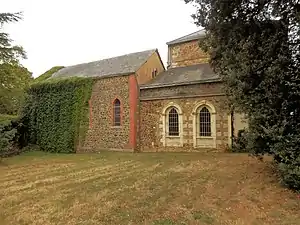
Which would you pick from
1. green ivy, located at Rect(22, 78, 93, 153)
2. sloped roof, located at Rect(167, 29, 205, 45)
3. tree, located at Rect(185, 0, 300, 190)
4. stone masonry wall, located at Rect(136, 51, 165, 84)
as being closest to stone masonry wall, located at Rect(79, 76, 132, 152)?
green ivy, located at Rect(22, 78, 93, 153)

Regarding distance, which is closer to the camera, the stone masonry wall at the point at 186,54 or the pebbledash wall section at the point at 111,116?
the pebbledash wall section at the point at 111,116

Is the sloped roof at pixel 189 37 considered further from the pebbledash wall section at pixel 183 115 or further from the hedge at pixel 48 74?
the hedge at pixel 48 74

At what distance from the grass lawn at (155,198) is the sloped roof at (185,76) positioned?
8.63 meters

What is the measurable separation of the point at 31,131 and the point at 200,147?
16440 millimetres

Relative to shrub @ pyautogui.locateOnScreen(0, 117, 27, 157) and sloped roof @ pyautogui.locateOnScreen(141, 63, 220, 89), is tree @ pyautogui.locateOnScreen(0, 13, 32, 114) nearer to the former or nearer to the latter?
shrub @ pyautogui.locateOnScreen(0, 117, 27, 157)

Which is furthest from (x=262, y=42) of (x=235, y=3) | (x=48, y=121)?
(x=48, y=121)

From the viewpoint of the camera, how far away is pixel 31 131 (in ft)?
87.4

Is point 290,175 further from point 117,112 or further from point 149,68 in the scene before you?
point 149,68

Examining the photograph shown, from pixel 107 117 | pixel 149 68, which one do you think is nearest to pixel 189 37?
pixel 149 68

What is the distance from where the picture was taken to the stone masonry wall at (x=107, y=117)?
21.8 m

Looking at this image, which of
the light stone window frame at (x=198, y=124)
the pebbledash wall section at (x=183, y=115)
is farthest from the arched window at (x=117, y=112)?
the light stone window frame at (x=198, y=124)

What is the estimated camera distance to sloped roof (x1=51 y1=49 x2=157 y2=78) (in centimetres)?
2277

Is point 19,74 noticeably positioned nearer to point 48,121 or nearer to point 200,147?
point 48,121

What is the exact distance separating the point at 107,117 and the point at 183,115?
642 cm
